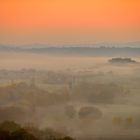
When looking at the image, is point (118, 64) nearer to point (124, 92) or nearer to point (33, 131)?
point (124, 92)

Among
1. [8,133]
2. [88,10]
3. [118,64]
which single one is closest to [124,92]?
[118,64]

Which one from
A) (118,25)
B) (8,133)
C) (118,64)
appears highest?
(118,25)

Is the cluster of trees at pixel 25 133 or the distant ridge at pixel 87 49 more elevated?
the distant ridge at pixel 87 49

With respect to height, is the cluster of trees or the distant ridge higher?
the distant ridge

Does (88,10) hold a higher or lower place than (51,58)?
higher

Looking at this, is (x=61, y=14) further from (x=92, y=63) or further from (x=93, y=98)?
(x=93, y=98)

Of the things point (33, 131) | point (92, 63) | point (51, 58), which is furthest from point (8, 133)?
point (92, 63)

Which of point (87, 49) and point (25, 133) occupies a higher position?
point (87, 49)
